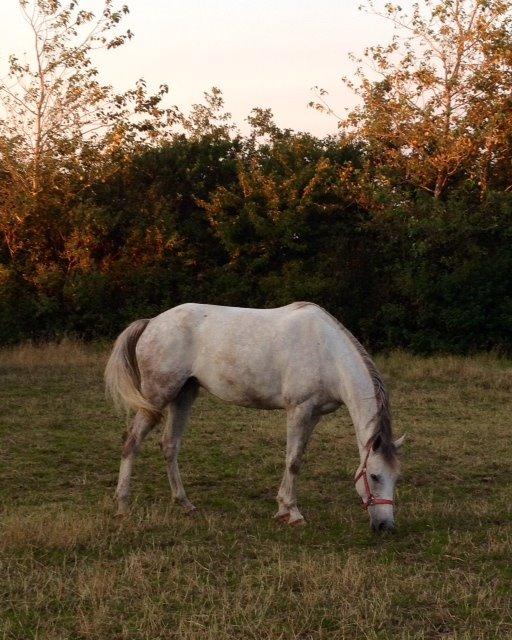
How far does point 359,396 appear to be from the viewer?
21.0ft

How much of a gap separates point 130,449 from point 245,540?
5.15 ft

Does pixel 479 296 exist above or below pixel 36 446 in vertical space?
above

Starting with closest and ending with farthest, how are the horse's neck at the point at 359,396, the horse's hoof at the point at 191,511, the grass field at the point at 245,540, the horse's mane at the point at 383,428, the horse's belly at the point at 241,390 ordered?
the grass field at the point at 245,540 → the horse's mane at the point at 383,428 → the horse's neck at the point at 359,396 → the horse's hoof at the point at 191,511 → the horse's belly at the point at 241,390

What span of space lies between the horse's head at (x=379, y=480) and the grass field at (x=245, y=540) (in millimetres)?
184

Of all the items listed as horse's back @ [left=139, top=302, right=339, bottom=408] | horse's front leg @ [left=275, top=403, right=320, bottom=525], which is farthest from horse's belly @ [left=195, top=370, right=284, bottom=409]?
horse's front leg @ [left=275, top=403, right=320, bottom=525]

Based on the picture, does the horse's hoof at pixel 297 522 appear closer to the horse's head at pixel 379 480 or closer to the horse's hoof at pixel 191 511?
the horse's head at pixel 379 480

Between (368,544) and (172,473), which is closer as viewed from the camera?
(368,544)

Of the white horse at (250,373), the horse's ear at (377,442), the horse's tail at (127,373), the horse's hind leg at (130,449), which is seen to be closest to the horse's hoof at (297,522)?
the white horse at (250,373)

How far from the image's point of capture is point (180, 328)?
717cm

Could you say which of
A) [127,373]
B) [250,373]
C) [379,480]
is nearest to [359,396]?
[379,480]

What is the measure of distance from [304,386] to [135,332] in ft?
5.66

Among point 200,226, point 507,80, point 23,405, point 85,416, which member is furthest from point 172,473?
point 507,80

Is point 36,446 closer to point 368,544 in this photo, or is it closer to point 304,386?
point 304,386

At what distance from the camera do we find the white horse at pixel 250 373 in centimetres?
652
